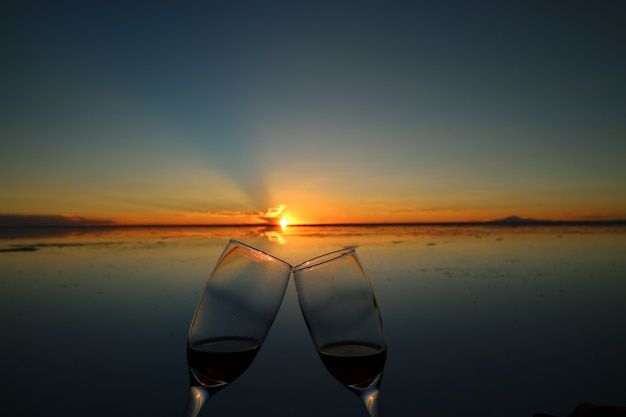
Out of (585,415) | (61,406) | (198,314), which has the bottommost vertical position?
(61,406)

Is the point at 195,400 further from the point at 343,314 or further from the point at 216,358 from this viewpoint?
the point at 343,314

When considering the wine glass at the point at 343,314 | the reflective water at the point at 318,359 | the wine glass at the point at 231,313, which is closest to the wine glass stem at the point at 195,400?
the wine glass at the point at 231,313

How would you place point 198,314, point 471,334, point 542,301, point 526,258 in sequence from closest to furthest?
1. point 198,314
2. point 471,334
3. point 542,301
4. point 526,258

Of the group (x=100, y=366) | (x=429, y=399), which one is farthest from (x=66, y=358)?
(x=429, y=399)

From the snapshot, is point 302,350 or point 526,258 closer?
point 302,350

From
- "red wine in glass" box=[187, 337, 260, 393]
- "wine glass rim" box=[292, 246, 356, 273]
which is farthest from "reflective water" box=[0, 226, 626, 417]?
"wine glass rim" box=[292, 246, 356, 273]

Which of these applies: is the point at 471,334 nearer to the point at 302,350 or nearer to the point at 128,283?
the point at 302,350

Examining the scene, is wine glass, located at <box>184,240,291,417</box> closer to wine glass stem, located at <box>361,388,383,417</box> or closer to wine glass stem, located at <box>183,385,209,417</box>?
wine glass stem, located at <box>183,385,209,417</box>
